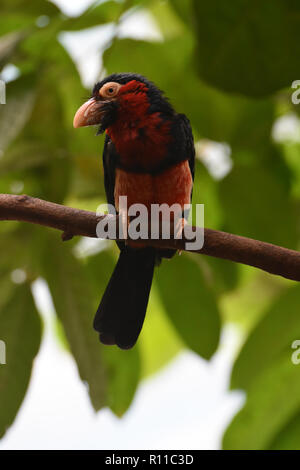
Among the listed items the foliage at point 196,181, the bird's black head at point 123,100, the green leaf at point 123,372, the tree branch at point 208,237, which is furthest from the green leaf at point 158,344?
the tree branch at point 208,237

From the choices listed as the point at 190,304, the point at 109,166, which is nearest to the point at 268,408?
the point at 190,304

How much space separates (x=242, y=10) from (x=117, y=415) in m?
1.27

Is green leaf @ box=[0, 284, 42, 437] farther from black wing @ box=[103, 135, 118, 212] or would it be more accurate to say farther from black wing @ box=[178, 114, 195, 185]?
black wing @ box=[178, 114, 195, 185]

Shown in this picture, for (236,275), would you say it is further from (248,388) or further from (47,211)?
(47,211)

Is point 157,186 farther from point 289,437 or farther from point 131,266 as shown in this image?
point 289,437

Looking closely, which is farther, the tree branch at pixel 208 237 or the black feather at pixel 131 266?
the black feather at pixel 131 266

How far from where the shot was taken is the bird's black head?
5.39 feet

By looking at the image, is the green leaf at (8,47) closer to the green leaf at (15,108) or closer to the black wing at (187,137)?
the green leaf at (15,108)

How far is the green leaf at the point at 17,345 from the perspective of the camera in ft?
5.69

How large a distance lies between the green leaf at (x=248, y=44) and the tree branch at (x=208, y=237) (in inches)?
28.6

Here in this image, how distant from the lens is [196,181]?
2322 millimetres

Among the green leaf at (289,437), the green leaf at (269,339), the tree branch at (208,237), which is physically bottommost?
the green leaf at (289,437)

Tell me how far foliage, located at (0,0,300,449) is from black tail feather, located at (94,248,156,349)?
83 mm
